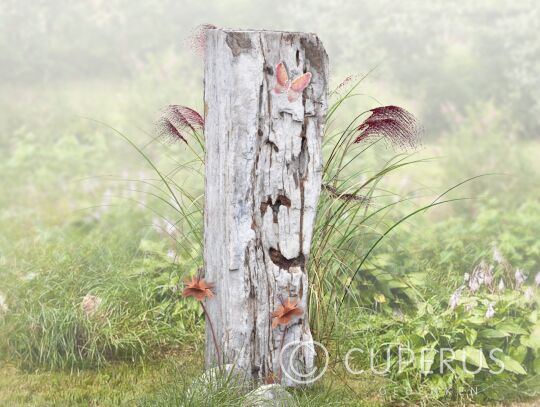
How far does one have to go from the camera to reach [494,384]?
4.26 meters

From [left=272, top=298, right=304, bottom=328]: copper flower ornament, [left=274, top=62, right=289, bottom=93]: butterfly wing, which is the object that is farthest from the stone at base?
[left=274, top=62, right=289, bottom=93]: butterfly wing

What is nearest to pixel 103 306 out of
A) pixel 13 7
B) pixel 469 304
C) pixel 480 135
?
pixel 469 304

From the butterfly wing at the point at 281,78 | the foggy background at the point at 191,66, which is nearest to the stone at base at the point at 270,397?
the butterfly wing at the point at 281,78

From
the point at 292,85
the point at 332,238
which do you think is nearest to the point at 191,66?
the point at 332,238

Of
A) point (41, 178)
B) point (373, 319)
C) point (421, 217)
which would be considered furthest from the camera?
point (41, 178)

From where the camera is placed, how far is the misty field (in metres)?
4.22

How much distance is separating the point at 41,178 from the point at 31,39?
4160 mm

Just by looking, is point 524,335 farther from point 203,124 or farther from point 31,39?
point 31,39

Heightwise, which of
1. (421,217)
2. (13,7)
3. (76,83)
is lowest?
(421,217)

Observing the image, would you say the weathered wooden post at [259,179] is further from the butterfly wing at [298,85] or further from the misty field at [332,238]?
the misty field at [332,238]

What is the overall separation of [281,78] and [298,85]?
82 millimetres

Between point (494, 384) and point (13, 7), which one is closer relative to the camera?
point (494, 384)

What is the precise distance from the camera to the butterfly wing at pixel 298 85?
354 cm

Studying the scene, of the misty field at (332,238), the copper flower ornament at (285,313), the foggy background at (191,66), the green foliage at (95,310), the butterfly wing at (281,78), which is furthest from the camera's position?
the foggy background at (191,66)
